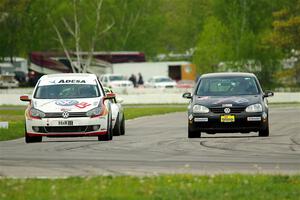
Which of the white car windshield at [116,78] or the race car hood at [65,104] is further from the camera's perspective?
the white car windshield at [116,78]

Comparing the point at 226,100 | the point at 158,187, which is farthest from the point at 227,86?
the point at 158,187

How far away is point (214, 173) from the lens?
643 inches

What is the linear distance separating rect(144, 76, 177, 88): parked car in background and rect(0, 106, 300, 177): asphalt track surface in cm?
5295

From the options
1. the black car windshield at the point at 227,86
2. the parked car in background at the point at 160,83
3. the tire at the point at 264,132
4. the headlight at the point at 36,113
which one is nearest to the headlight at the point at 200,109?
the black car windshield at the point at 227,86

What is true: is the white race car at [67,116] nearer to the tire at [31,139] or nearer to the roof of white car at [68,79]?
the tire at [31,139]

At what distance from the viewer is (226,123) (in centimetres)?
2697

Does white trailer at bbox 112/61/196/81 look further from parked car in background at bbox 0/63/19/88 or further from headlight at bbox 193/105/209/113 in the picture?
headlight at bbox 193/105/209/113

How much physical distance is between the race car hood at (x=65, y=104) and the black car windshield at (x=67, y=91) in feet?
1.50

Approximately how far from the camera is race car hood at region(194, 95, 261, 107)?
2711 centimetres

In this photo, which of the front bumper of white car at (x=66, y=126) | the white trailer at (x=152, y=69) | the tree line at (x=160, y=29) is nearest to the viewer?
the front bumper of white car at (x=66, y=126)

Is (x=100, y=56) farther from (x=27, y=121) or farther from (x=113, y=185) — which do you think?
(x=113, y=185)

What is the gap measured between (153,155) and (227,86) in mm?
8028

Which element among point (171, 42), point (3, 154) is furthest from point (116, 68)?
point (3, 154)

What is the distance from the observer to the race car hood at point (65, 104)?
85.0 feet
